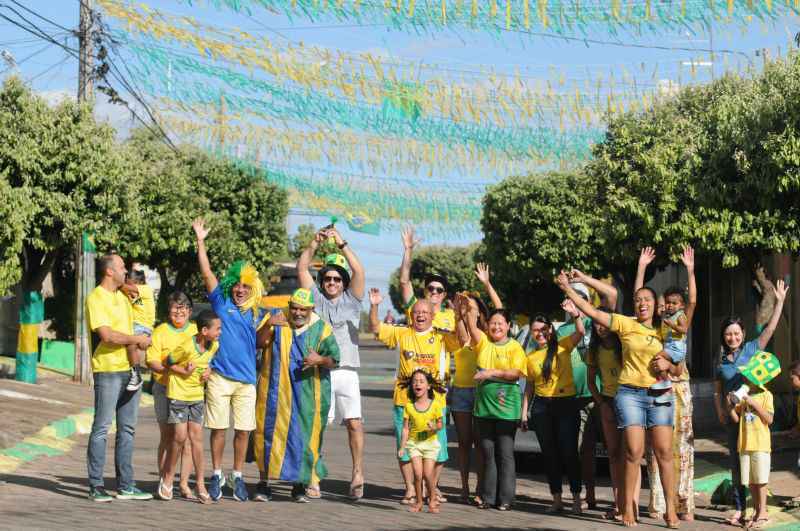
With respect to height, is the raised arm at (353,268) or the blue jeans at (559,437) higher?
the raised arm at (353,268)

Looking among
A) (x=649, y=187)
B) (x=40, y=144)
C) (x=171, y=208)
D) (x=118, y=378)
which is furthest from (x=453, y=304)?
(x=171, y=208)

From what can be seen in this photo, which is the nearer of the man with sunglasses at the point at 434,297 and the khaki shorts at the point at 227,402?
the khaki shorts at the point at 227,402

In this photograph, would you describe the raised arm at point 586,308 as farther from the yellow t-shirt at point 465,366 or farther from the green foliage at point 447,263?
the green foliage at point 447,263

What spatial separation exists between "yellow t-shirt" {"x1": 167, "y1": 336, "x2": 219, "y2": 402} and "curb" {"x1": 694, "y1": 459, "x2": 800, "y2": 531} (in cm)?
488

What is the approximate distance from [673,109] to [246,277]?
19.1 m

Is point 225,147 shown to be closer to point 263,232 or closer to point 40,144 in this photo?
point 40,144

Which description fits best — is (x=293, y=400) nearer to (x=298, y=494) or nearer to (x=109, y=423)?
(x=298, y=494)

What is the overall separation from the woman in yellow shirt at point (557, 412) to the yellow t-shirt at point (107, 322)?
355 centimetres

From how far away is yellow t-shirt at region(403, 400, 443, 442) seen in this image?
10852 millimetres

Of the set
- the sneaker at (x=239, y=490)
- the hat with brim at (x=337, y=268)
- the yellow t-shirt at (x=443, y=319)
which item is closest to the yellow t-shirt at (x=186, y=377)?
the sneaker at (x=239, y=490)

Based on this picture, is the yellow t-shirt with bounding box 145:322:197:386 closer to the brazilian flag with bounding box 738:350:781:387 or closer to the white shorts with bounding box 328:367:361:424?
the white shorts with bounding box 328:367:361:424

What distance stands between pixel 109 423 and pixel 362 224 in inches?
1009

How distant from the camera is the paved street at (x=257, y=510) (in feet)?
30.3

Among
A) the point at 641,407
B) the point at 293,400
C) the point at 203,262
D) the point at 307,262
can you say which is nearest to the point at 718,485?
the point at 641,407
